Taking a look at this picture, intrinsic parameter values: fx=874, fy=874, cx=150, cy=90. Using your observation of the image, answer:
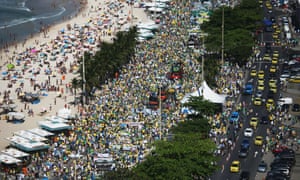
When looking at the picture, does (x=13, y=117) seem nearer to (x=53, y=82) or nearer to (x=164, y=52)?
(x=53, y=82)

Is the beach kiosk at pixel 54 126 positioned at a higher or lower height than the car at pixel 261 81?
lower

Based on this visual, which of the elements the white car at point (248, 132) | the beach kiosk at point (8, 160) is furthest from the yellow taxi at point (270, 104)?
the beach kiosk at point (8, 160)

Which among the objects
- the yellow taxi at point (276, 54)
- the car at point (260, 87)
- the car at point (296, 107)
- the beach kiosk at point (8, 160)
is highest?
the yellow taxi at point (276, 54)

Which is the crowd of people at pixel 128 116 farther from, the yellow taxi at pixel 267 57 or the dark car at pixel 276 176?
the dark car at pixel 276 176

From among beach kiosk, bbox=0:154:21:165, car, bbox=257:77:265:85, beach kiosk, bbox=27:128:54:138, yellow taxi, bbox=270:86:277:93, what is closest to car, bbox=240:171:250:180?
beach kiosk, bbox=0:154:21:165

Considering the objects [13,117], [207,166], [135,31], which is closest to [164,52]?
[135,31]

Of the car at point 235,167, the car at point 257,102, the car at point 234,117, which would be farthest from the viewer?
the car at point 257,102

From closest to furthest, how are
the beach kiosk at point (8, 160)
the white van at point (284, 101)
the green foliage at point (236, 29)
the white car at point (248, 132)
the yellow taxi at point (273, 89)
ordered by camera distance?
the beach kiosk at point (8, 160) → the white car at point (248, 132) → the white van at point (284, 101) → the yellow taxi at point (273, 89) → the green foliage at point (236, 29)

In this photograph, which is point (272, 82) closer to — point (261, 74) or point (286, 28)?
point (261, 74)

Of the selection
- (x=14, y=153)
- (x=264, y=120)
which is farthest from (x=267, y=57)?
(x=14, y=153)
